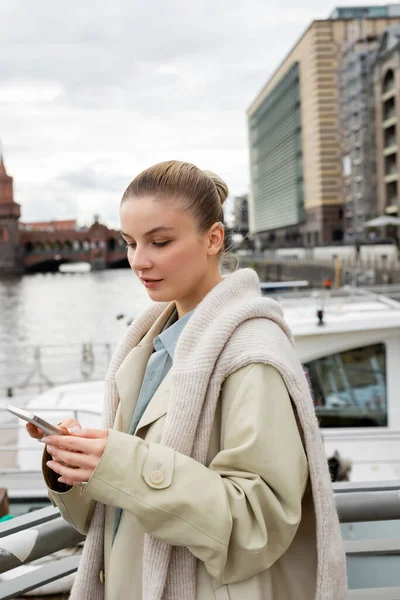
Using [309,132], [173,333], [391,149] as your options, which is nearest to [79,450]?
[173,333]

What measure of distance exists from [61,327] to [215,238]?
3826 cm

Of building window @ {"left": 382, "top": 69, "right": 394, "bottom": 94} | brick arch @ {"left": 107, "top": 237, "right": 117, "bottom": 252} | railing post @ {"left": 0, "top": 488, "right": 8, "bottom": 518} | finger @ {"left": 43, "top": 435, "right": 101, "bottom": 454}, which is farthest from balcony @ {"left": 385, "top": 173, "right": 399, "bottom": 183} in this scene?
brick arch @ {"left": 107, "top": 237, "right": 117, "bottom": 252}

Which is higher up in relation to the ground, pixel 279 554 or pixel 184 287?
pixel 184 287

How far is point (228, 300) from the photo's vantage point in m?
1.44

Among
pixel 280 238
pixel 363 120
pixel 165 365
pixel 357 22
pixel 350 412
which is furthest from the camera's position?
pixel 280 238

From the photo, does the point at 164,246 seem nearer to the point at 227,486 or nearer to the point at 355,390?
the point at 227,486

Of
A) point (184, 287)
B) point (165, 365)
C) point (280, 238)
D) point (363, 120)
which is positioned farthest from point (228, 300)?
point (280, 238)

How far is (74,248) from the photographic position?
A: 328 ft

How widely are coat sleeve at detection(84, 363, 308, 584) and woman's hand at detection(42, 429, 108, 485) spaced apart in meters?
0.02

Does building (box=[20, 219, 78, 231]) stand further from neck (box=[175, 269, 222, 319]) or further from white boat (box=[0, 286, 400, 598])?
neck (box=[175, 269, 222, 319])

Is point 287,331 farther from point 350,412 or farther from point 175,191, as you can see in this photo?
point 350,412

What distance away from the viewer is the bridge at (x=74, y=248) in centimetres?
9750

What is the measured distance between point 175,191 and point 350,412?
21.0 feet

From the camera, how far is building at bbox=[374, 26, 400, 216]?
4959 cm
